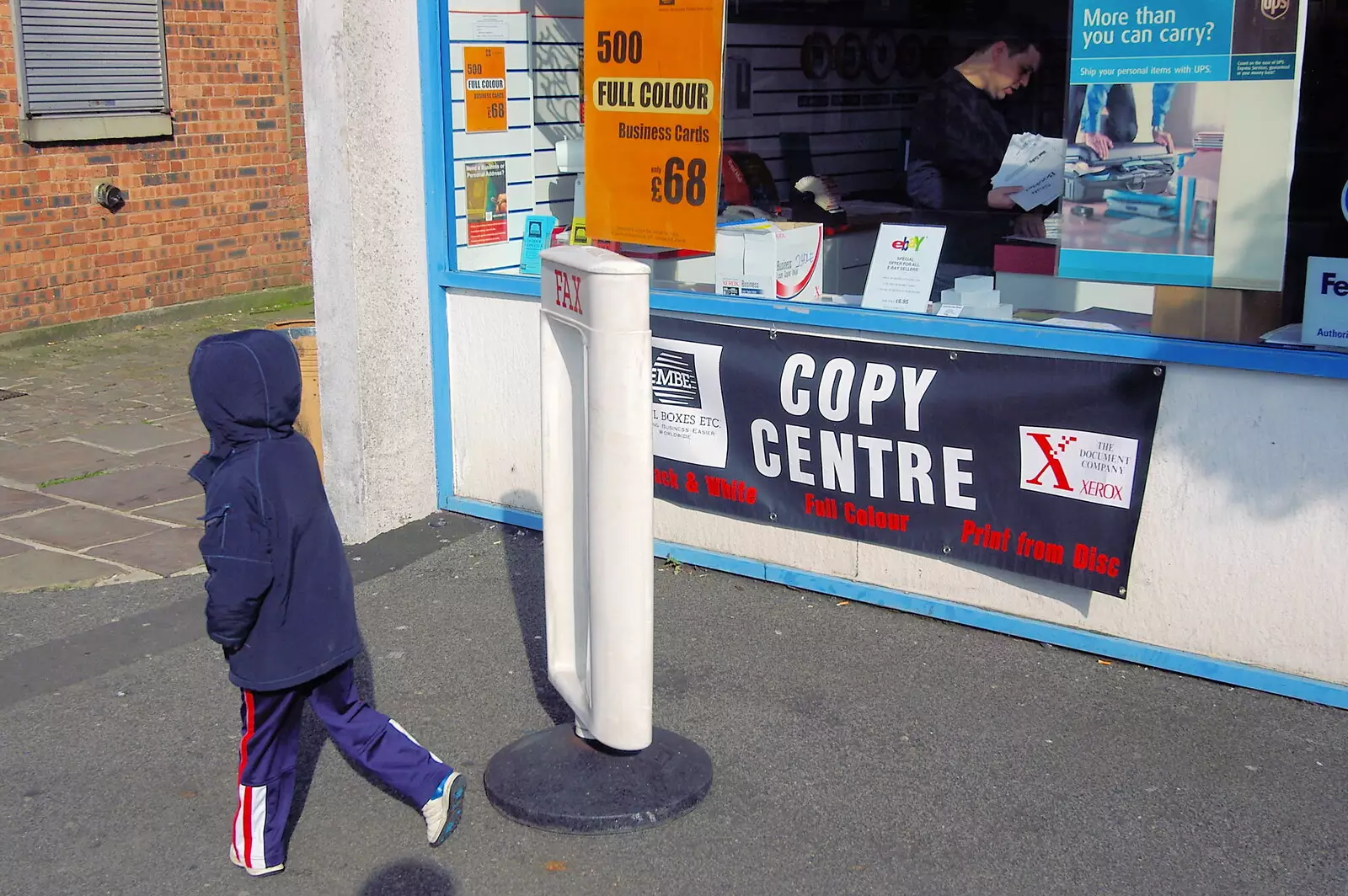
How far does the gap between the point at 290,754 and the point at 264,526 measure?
25.9 inches

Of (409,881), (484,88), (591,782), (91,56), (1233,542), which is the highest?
(91,56)

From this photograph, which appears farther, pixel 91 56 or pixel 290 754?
pixel 91 56

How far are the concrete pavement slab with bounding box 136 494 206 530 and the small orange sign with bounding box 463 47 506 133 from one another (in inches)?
85.6

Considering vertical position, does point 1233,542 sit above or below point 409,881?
above

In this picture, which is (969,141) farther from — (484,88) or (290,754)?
(290,754)

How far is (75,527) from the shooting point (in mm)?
6422

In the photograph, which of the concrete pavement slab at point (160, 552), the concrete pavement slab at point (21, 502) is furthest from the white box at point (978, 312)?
the concrete pavement slab at point (21, 502)

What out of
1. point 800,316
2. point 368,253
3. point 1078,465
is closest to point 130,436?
point 368,253

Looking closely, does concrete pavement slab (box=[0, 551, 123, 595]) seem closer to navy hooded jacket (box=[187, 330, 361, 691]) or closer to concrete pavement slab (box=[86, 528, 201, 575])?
concrete pavement slab (box=[86, 528, 201, 575])

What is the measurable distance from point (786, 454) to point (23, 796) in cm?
284

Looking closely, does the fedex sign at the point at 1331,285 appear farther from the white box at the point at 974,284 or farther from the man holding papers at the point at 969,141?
the man holding papers at the point at 969,141

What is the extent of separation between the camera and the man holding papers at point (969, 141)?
18.9 feet

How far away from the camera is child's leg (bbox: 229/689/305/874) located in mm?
3488

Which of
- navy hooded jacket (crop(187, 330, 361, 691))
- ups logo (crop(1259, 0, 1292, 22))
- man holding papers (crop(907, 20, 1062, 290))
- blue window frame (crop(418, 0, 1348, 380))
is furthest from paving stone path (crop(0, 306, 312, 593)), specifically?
ups logo (crop(1259, 0, 1292, 22))
